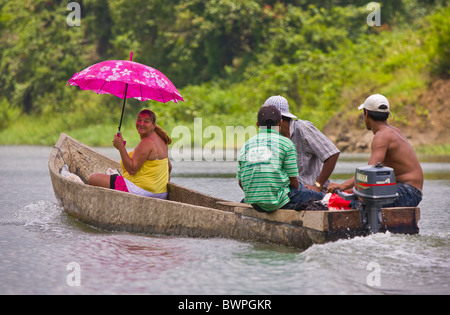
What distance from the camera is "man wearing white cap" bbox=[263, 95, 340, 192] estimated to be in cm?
688

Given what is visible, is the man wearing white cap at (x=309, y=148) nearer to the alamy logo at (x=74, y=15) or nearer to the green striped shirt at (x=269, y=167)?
the green striped shirt at (x=269, y=167)

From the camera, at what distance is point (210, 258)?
5.96 meters

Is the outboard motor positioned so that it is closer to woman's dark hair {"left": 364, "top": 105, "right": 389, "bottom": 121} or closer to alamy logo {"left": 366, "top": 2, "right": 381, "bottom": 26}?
woman's dark hair {"left": 364, "top": 105, "right": 389, "bottom": 121}

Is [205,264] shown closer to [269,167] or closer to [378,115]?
[269,167]

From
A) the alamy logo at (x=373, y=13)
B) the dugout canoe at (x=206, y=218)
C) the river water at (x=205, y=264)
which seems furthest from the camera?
the alamy logo at (x=373, y=13)

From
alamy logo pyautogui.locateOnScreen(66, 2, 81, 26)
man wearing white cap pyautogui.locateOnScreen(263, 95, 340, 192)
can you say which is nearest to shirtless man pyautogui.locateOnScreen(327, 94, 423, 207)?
man wearing white cap pyautogui.locateOnScreen(263, 95, 340, 192)

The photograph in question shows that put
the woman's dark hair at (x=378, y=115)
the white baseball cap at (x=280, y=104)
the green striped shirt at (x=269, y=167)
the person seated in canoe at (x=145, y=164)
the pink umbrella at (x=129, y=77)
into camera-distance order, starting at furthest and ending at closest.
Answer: the pink umbrella at (x=129, y=77) → the person seated in canoe at (x=145, y=164) → the white baseball cap at (x=280, y=104) → the woman's dark hair at (x=378, y=115) → the green striped shirt at (x=269, y=167)

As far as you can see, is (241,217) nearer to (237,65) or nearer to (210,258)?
(210,258)

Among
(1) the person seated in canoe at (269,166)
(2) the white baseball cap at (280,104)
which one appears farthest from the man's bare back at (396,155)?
(2) the white baseball cap at (280,104)

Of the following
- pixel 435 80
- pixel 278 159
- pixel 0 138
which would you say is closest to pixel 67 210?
pixel 278 159

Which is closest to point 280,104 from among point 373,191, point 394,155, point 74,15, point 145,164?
point 394,155

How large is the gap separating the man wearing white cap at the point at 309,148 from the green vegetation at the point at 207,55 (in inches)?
579

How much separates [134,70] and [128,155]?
0.91m

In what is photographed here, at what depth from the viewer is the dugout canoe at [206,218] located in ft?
19.9
